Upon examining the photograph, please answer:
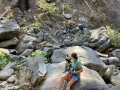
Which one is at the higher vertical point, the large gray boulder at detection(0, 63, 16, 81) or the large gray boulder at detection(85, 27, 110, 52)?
the large gray boulder at detection(0, 63, 16, 81)

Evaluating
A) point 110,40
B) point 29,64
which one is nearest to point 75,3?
point 110,40

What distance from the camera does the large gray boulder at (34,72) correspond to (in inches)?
155

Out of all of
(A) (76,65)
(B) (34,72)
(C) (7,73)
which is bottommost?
(C) (7,73)

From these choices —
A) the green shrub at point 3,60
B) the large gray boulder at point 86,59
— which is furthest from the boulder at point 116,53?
the green shrub at point 3,60

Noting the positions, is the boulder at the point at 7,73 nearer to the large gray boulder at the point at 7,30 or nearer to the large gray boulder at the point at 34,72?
the large gray boulder at the point at 34,72

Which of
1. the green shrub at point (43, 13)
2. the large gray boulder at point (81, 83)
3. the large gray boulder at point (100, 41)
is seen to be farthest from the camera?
the green shrub at point (43, 13)

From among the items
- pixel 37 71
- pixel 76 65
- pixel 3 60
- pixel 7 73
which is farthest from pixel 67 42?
pixel 76 65

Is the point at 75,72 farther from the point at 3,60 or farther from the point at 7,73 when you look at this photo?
the point at 3,60

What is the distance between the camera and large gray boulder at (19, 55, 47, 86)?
3941mm

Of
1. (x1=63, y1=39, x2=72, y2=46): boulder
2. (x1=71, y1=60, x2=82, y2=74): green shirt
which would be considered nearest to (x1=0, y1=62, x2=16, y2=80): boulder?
(x1=71, y1=60, x2=82, y2=74): green shirt

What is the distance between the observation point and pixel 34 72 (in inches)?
167

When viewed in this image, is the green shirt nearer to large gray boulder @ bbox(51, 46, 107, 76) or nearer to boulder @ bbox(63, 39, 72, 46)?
large gray boulder @ bbox(51, 46, 107, 76)

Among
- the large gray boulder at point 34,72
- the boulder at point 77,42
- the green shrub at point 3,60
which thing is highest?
the large gray boulder at point 34,72

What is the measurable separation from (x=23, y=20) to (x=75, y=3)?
8243mm
